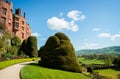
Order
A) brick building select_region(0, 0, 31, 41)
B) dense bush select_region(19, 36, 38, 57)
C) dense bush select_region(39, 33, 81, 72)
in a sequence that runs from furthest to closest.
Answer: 1. brick building select_region(0, 0, 31, 41)
2. dense bush select_region(19, 36, 38, 57)
3. dense bush select_region(39, 33, 81, 72)

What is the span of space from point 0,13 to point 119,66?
40.7 m

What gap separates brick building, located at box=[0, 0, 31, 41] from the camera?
168ft

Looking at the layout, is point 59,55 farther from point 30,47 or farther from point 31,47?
point 30,47

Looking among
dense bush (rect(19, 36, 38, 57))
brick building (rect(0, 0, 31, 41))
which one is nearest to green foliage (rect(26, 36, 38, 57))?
dense bush (rect(19, 36, 38, 57))

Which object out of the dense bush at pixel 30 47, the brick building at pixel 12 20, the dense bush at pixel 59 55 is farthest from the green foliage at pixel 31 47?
the dense bush at pixel 59 55

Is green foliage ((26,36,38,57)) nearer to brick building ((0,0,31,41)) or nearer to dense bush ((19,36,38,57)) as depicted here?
dense bush ((19,36,38,57))

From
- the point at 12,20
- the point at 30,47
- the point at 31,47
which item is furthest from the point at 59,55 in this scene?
the point at 12,20

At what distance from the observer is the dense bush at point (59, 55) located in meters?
28.3

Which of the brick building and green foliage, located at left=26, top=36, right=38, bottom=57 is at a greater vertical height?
the brick building

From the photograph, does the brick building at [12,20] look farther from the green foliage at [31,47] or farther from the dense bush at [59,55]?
the dense bush at [59,55]

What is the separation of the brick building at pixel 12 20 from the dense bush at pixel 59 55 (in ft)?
64.5

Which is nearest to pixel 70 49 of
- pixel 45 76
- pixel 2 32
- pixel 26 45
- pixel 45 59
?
pixel 45 59

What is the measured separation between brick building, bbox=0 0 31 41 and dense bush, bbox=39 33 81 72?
64.5ft

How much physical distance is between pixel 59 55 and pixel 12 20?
109 ft
